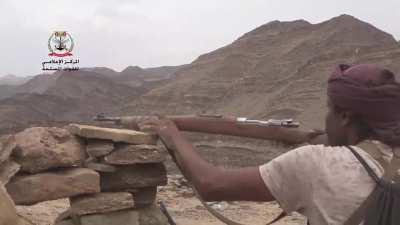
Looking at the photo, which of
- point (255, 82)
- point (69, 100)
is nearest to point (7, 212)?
point (255, 82)

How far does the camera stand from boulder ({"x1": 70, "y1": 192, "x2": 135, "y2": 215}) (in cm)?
595

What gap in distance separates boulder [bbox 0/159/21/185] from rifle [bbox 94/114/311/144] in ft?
6.99

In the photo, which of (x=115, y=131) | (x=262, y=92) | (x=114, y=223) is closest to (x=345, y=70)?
(x=115, y=131)

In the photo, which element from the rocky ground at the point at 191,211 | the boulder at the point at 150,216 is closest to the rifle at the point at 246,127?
the boulder at the point at 150,216

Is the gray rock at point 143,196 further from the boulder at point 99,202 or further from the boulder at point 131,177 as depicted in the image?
the boulder at point 99,202

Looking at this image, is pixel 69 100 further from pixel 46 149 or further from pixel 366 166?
pixel 366 166

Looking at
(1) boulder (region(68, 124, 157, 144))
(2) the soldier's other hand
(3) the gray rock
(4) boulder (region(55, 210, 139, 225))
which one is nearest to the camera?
(2) the soldier's other hand

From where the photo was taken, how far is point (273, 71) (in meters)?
39.0

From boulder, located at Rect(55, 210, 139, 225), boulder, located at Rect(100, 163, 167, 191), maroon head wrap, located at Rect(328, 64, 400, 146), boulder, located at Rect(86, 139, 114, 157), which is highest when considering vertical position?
maroon head wrap, located at Rect(328, 64, 400, 146)

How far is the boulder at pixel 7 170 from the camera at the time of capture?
5.23 metres

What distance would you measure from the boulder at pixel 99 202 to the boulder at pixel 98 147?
1.48 feet

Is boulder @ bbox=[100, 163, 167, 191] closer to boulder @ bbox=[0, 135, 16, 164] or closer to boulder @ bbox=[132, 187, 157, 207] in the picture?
boulder @ bbox=[132, 187, 157, 207]

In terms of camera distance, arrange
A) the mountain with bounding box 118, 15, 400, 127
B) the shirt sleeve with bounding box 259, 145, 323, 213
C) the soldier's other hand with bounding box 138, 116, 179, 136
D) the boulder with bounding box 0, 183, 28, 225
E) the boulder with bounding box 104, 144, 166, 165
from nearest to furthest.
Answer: the shirt sleeve with bounding box 259, 145, 323, 213, the soldier's other hand with bounding box 138, 116, 179, 136, the boulder with bounding box 0, 183, 28, 225, the boulder with bounding box 104, 144, 166, 165, the mountain with bounding box 118, 15, 400, 127

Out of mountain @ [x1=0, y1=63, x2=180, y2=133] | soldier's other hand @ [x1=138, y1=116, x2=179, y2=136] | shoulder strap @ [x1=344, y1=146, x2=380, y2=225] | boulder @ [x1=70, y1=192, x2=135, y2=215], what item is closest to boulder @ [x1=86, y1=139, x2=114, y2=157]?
boulder @ [x1=70, y1=192, x2=135, y2=215]
